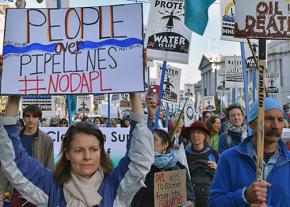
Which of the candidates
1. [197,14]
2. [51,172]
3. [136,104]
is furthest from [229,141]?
[51,172]

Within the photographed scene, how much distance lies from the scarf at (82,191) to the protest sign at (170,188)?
164 centimetres

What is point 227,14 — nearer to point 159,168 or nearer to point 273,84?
point 159,168

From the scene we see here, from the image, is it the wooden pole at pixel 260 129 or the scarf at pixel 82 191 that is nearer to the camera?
the scarf at pixel 82 191

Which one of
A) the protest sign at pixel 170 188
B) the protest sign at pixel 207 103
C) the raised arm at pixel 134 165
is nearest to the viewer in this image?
the raised arm at pixel 134 165

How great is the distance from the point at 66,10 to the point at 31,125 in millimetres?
2096

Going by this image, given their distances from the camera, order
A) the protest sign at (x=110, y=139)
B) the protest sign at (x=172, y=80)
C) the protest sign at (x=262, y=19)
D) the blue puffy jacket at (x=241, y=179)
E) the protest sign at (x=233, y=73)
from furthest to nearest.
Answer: the protest sign at (x=233, y=73) < the protest sign at (x=172, y=80) < the protest sign at (x=110, y=139) < the protest sign at (x=262, y=19) < the blue puffy jacket at (x=241, y=179)

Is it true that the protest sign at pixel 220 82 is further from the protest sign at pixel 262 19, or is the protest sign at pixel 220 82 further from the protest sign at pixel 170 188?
the protest sign at pixel 262 19

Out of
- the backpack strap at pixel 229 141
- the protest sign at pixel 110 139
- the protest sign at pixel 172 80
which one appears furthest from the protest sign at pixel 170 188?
the protest sign at pixel 172 80

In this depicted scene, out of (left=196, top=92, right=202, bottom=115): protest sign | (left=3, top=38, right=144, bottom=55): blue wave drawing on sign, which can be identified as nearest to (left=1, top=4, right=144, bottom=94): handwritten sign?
(left=3, top=38, right=144, bottom=55): blue wave drawing on sign

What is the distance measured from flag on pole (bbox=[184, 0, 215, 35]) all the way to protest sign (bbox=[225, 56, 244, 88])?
24.3 feet

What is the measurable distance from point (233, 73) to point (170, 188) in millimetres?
9745

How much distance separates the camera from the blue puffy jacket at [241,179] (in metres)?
2.92

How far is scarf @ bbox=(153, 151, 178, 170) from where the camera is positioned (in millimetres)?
4289

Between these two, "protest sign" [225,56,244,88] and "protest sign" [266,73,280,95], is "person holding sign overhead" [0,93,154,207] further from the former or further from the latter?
"protest sign" [266,73,280,95]
